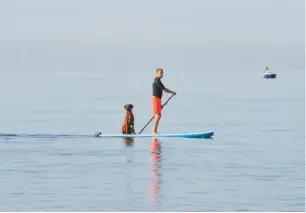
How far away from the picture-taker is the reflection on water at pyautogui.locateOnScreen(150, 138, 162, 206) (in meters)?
24.9

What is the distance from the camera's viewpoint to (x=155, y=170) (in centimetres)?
2894

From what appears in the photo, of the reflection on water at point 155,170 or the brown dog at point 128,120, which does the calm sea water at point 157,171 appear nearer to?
the reflection on water at point 155,170

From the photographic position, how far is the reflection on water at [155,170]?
81.7 ft

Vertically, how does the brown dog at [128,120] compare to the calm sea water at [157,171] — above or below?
above

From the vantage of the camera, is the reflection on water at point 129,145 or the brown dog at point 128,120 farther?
the brown dog at point 128,120

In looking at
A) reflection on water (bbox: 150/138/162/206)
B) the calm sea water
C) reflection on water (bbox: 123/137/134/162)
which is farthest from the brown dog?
reflection on water (bbox: 150/138/162/206)

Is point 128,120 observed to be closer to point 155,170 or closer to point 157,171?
point 155,170

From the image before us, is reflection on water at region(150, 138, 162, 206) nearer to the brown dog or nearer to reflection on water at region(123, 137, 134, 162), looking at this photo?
reflection on water at region(123, 137, 134, 162)

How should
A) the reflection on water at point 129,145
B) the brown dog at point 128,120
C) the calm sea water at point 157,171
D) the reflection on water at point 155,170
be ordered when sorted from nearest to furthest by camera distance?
1. the calm sea water at point 157,171
2. the reflection on water at point 155,170
3. the reflection on water at point 129,145
4. the brown dog at point 128,120

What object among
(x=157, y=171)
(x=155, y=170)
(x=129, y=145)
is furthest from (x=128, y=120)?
(x=157, y=171)

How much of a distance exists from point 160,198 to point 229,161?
24.2 feet

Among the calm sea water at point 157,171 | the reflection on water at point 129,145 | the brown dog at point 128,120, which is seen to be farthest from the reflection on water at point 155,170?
the brown dog at point 128,120

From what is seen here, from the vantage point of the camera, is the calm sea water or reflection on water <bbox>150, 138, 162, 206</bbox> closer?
the calm sea water

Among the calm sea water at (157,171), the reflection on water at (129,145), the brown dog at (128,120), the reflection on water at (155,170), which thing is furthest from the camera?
the brown dog at (128,120)
